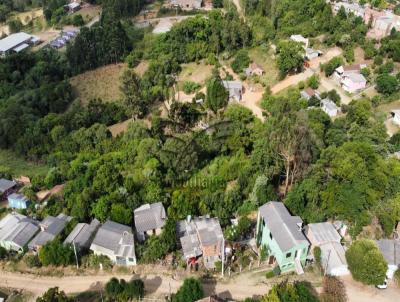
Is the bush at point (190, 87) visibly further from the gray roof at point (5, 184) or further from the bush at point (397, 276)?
the bush at point (397, 276)

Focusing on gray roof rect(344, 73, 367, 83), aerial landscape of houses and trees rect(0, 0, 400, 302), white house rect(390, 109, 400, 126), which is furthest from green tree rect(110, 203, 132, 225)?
gray roof rect(344, 73, 367, 83)

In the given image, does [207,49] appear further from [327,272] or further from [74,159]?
[327,272]

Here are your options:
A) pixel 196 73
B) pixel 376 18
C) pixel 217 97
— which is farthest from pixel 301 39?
pixel 217 97

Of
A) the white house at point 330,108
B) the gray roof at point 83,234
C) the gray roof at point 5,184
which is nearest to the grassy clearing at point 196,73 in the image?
the white house at point 330,108

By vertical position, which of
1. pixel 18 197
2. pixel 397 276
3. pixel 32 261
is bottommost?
pixel 397 276

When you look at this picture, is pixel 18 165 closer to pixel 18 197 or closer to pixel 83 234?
pixel 18 197

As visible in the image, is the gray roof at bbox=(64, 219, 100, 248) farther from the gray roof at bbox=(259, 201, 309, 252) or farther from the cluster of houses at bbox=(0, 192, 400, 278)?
the gray roof at bbox=(259, 201, 309, 252)
